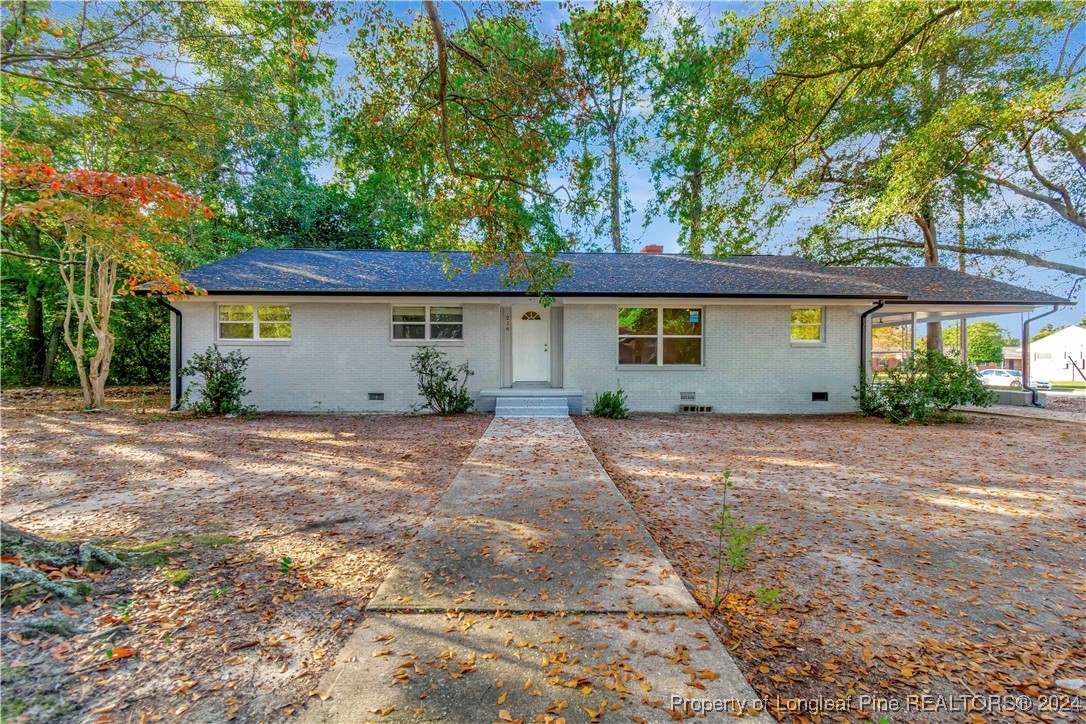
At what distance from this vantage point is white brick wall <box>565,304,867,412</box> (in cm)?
1138

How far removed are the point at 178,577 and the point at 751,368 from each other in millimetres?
11738

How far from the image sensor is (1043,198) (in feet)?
51.1

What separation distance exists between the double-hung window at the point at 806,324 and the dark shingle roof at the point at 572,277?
0.64 m

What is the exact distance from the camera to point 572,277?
10.5m

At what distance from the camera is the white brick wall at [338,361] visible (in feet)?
35.7

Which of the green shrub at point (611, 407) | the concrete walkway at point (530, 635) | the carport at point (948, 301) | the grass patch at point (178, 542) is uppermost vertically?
the carport at point (948, 301)

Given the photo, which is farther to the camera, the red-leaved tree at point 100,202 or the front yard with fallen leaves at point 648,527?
the red-leaved tree at point 100,202

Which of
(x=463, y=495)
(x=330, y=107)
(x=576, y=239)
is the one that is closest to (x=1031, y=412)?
(x=576, y=239)

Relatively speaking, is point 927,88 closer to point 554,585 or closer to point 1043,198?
point 1043,198

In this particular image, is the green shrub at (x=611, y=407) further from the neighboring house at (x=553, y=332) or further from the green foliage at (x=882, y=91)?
the green foliage at (x=882, y=91)

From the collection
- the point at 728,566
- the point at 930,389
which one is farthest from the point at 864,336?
the point at 728,566

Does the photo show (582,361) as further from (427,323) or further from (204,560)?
(204,560)

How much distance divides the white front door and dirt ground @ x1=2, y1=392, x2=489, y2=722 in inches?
181

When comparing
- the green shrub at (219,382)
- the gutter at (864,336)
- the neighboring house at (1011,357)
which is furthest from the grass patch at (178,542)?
the neighboring house at (1011,357)
